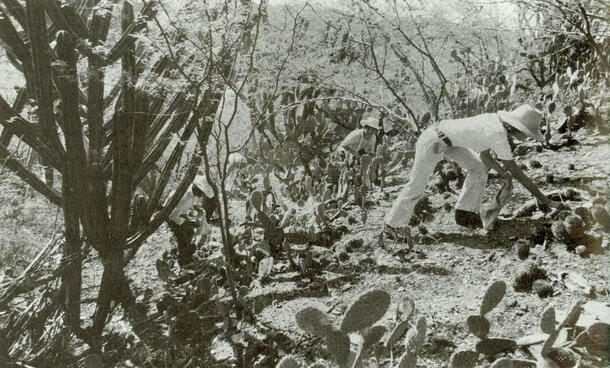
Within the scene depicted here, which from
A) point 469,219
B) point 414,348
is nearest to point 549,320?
point 414,348

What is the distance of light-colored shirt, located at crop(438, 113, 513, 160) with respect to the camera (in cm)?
355

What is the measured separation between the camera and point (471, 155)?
4016mm

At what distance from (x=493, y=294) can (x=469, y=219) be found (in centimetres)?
153

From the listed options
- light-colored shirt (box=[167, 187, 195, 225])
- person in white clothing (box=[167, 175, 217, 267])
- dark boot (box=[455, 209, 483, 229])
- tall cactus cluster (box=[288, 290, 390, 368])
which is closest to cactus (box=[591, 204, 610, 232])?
dark boot (box=[455, 209, 483, 229])

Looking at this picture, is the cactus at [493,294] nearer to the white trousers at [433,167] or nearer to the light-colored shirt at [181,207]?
the white trousers at [433,167]

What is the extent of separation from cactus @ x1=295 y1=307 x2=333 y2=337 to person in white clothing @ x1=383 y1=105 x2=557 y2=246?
1626mm

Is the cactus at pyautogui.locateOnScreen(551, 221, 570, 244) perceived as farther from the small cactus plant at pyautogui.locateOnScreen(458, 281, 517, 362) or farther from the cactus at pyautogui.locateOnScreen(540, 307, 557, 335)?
the cactus at pyautogui.locateOnScreen(540, 307, 557, 335)

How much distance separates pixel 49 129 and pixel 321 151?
10.9ft

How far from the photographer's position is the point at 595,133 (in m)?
5.15

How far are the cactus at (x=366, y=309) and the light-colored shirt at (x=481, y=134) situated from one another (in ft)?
4.99

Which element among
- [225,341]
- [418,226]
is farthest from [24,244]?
[418,226]

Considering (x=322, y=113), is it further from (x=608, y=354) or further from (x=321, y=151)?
(x=608, y=354)

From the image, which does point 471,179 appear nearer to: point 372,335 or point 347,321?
point 372,335

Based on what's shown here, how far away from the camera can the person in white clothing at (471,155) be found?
361 centimetres
